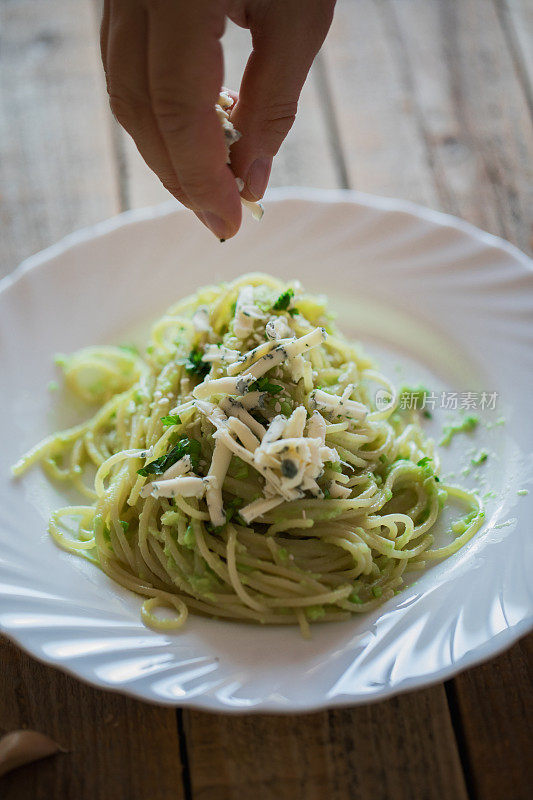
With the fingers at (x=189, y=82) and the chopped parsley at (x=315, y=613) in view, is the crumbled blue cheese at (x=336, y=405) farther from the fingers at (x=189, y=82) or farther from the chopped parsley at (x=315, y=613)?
the fingers at (x=189, y=82)

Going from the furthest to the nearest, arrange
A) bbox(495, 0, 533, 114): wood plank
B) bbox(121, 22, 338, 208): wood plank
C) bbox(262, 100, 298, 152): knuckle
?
bbox(495, 0, 533, 114): wood plank
bbox(121, 22, 338, 208): wood plank
bbox(262, 100, 298, 152): knuckle

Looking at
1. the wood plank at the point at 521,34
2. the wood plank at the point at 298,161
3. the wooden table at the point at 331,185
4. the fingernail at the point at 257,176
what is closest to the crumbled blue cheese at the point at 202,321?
the fingernail at the point at 257,176

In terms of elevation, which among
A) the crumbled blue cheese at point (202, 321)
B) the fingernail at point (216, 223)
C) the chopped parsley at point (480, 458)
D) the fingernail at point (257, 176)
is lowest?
the chopped parsley at point (480, 458)

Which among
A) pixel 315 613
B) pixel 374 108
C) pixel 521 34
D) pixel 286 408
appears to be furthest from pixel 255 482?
pixel 521 34

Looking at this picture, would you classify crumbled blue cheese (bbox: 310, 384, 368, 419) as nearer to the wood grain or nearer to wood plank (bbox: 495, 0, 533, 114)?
the wood grain

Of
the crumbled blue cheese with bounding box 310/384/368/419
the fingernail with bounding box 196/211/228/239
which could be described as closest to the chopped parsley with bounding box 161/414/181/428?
the crumbled blue cheese with bounding box 310/384/368/419

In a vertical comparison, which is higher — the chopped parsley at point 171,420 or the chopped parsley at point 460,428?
the chopped parsley at point 171,420
